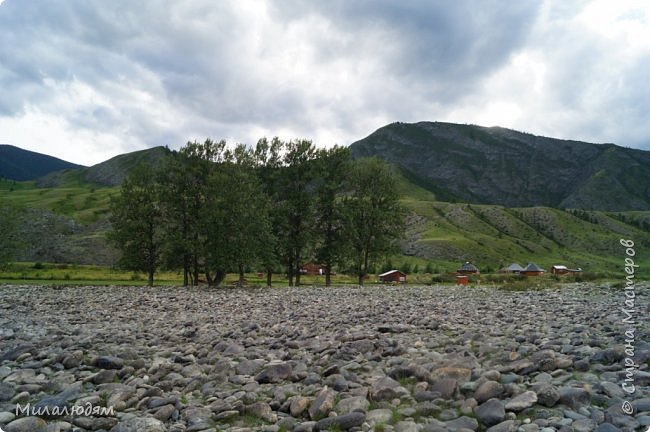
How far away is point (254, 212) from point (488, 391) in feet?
134

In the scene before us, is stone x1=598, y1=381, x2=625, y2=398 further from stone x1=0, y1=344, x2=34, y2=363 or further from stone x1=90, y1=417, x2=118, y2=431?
stone x1=0, y1=344, x2=34, y2=363

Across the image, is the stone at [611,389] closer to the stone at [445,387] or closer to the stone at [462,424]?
the stone at [445,387]

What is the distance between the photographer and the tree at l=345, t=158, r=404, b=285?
55.8 m

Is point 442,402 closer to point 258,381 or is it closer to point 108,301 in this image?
point 258,381

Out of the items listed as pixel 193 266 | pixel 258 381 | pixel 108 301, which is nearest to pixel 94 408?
pixel 258 381

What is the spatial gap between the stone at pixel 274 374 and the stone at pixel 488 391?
172 inches

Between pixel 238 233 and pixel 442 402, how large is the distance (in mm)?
39932

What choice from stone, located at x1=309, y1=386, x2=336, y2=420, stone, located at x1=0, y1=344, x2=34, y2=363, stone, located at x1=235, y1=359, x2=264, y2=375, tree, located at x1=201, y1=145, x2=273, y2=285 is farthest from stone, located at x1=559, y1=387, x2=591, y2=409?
tree, located at x1=201, y1=145, x2=273, y2=285

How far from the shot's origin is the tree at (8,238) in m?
49.7

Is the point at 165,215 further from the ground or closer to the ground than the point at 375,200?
closer to the ground

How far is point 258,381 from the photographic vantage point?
31.7 ft

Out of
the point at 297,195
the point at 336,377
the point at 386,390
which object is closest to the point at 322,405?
the point at 386,390

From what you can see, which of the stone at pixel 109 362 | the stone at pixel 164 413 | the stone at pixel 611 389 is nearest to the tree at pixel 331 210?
the stone at pixel 109 362

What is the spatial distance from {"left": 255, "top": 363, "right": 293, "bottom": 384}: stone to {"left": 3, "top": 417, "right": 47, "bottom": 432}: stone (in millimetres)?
4254
